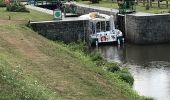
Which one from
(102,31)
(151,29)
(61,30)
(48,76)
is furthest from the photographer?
(102,31)

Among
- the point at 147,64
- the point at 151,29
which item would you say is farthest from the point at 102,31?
the point at 147,64

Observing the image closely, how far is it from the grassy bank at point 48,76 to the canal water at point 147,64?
163 centimetres

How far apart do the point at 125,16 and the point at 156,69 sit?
1590 centimetres

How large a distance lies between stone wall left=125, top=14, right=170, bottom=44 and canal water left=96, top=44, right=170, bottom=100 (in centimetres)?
112

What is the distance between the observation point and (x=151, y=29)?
4238 centimetres

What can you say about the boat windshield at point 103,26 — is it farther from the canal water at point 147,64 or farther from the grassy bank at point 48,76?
Result: the grassy bank at point 48,76

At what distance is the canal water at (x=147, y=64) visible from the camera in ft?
78.2

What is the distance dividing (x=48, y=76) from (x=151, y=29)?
24.1 m

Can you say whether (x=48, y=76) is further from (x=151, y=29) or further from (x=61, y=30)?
(x=151, y=29)

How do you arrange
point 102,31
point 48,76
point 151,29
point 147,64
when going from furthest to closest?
1. point 102,31
2. point 151,29
3. point 147,64
4. point 48,76

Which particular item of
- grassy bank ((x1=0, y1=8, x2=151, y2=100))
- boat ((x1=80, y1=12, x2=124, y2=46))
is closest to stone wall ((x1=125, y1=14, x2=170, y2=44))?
boat ((x1=80, y1=12, x2=124, y2=46))

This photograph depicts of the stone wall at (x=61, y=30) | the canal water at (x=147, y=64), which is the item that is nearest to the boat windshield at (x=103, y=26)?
the canal water at (x=147, y=64)

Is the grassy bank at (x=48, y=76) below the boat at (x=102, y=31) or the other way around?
the other way around

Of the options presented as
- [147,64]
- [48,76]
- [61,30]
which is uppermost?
[48,76]
